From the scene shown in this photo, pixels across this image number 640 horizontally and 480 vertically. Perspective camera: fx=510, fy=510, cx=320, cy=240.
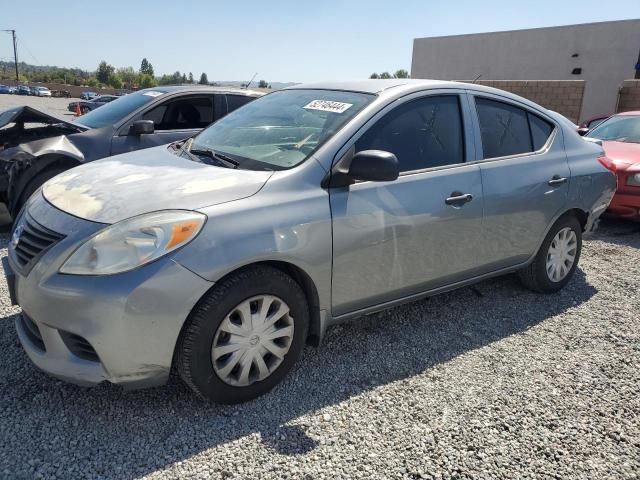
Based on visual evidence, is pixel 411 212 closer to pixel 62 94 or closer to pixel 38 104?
pixel 38 104

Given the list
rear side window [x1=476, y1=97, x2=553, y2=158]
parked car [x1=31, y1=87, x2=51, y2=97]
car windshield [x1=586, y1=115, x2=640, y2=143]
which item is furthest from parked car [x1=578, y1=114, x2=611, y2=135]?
parked car [x1=31, y1=87, x2=51, y2=97]

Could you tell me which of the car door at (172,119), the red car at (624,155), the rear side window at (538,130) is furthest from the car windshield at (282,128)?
the red car at (624,155)

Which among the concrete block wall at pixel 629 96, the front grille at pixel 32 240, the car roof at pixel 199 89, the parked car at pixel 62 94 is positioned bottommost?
the front grille at pixel 32 240

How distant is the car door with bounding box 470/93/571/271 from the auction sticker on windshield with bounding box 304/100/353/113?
1.03 meters

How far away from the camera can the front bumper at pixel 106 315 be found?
2.21 meters

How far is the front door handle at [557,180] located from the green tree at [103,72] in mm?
97197

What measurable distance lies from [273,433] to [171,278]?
901 mm

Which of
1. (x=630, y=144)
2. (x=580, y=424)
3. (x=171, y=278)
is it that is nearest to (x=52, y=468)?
(x=171, y=278)

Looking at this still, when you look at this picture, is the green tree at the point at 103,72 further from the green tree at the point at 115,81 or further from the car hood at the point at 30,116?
the car hood at the point at 30,116

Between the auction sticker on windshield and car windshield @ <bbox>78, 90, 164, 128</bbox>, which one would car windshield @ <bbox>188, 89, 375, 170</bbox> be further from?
car windshield @ <bbox>78, 90, 164, 128</bbox>

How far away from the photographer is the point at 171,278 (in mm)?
2250

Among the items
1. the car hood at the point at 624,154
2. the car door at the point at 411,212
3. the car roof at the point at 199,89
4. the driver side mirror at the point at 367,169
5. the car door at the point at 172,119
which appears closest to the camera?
the driver side mirror at the point at 367,169

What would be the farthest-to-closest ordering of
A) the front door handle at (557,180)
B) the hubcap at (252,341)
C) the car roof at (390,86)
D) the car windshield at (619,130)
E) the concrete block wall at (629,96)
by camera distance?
the concrete block wall at (629,96) < the car windshield at (619,130) < the front door handle at (557,180) < the car roof at (390,86) < the hubcap at (252,341)

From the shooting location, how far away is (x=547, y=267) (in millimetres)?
4180
